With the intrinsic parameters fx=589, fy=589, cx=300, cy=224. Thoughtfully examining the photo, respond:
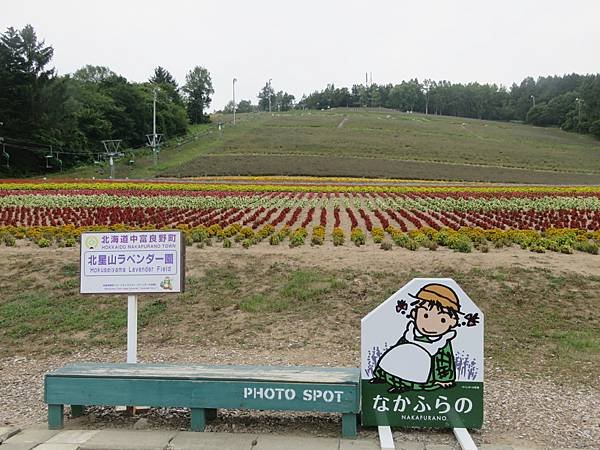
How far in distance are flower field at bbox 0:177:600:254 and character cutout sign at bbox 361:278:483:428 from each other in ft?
28.7

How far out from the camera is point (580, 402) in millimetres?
6617

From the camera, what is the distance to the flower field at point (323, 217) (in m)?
15.5

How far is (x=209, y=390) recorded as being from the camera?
5.64m

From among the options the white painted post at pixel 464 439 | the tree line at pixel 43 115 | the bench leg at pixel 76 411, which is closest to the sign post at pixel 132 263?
the bench leg at pixel 76 411

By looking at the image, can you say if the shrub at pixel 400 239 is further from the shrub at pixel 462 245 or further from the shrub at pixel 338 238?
the shrub at pixel 338 238

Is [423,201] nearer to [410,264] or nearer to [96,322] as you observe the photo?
[410,264]

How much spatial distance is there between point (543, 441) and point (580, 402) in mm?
1433

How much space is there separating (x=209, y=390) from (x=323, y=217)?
15793 millimetres

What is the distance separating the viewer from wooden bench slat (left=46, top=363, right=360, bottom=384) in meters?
5.69

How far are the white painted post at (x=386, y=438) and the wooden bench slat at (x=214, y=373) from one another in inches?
20.2

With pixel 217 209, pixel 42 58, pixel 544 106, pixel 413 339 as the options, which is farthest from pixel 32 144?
pixel 544 106

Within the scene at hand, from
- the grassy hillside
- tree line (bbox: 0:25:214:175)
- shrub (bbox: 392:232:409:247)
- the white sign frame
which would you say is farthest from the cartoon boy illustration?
tree line (bbox: 0:25:214:175)

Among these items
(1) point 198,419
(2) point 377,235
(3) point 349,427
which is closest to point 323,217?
(2) point 377,235

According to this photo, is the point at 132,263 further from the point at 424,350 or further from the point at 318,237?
the point at 318,237
